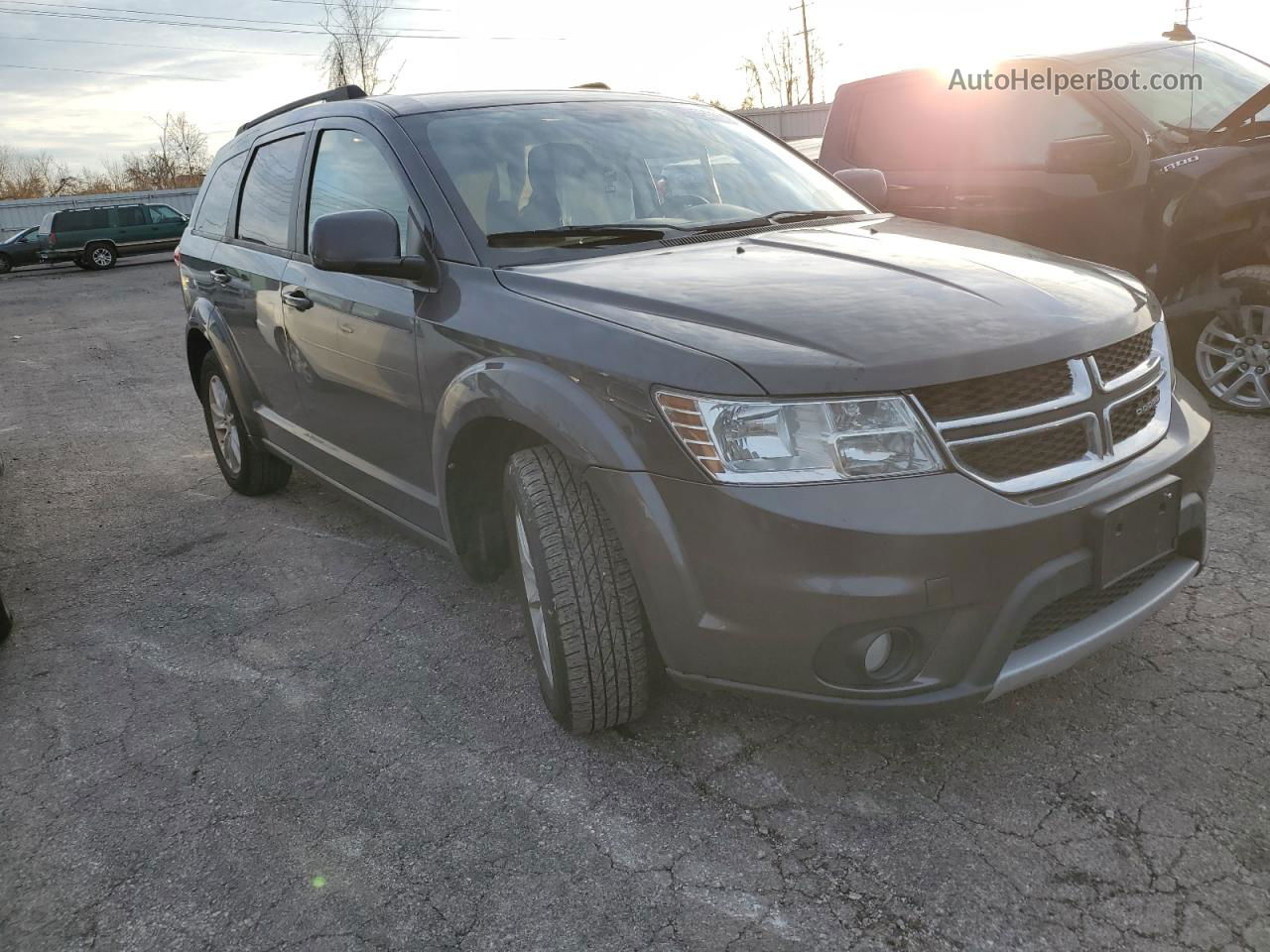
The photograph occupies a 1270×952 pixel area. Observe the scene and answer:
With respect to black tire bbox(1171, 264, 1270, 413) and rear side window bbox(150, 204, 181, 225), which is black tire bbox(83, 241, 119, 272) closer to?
rear side window bbox(150, 204, 181, 225)

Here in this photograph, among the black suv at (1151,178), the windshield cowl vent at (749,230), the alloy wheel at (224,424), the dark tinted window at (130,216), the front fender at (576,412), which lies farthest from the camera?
the dark tinted window at (130,216)

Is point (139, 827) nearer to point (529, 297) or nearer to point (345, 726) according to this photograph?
point (345, 726)

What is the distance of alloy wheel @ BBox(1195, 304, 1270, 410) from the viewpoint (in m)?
4.78

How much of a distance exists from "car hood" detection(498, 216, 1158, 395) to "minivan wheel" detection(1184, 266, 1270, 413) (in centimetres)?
236

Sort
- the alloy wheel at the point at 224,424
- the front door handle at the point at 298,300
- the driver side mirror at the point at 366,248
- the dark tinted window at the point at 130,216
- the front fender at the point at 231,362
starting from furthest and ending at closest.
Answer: the dark tinted window at the point at 130,216, the alloy wheel at the point at 224,424, the front fender at the point at 231,362, the front door handle at the point at 298,300, the driver side mirror at the point at 366,248

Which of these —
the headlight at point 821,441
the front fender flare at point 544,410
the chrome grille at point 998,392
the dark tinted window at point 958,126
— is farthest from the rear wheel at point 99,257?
the chrome grille at point 998,392

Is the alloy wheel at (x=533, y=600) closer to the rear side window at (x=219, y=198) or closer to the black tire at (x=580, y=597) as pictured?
the black tire at (x=580, y=597)

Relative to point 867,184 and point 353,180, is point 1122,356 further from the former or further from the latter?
point 353,180

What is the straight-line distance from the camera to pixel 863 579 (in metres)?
2.07

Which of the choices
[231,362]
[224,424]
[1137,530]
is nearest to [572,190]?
[1137,530]

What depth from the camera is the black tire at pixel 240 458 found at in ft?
15.8

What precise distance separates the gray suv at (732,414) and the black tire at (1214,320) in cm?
233

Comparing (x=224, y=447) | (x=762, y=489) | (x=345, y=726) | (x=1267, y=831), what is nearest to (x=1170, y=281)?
(x=1267, y=831)

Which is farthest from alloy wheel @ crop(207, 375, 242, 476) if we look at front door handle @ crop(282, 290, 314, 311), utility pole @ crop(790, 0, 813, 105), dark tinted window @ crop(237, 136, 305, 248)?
utility pole @ crop(790, 0, 813, 105)
